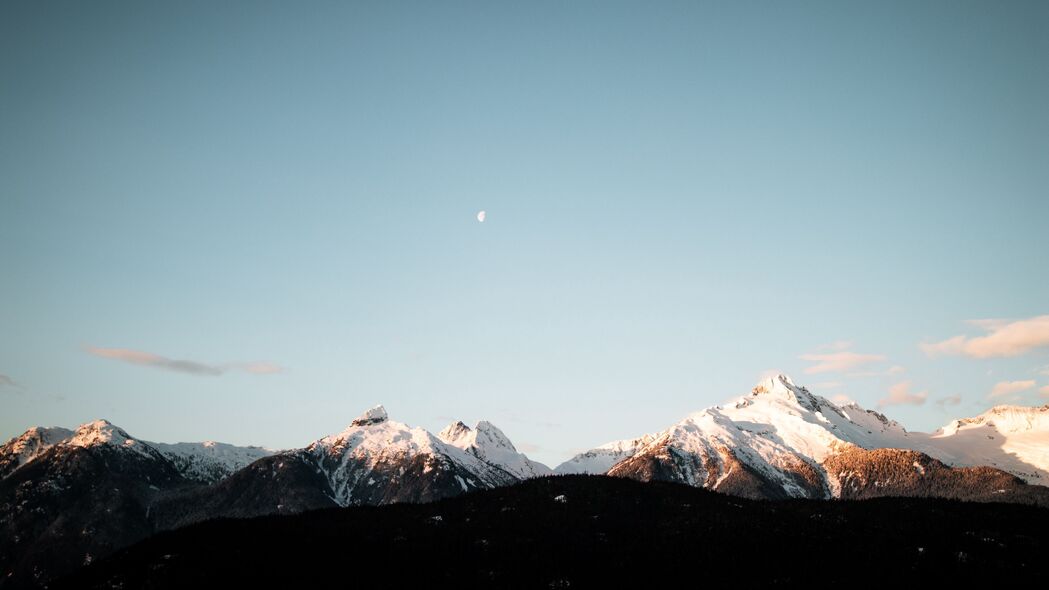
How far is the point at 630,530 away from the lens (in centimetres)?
18475

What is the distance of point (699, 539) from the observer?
577 feet

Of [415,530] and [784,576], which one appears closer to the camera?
[784,576]

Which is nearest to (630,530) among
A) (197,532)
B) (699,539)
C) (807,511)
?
(699,539)

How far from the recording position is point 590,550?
171875 mm

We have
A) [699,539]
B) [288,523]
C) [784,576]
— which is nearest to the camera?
[784,576]

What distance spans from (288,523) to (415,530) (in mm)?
31642

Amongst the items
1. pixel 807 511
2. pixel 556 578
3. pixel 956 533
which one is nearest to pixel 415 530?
pixel 556 578

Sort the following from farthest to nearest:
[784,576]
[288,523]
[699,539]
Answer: [288,523] < [699,539] < [784,576]

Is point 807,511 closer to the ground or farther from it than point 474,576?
farther from it

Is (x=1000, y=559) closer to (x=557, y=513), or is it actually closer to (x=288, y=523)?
(x=557, y=513)

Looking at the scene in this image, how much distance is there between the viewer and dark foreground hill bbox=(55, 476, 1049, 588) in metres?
155

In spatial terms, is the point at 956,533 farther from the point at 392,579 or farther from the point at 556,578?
the point at 392,579

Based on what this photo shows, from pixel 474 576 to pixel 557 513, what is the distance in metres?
42.8

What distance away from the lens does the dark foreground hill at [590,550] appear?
509 feet
